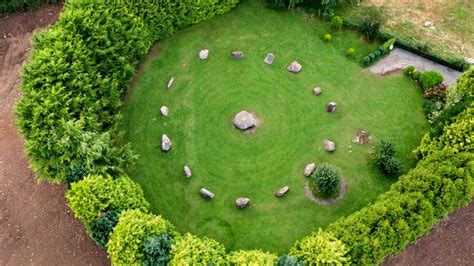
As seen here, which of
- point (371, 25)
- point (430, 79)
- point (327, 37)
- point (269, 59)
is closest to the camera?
point (430, 79)

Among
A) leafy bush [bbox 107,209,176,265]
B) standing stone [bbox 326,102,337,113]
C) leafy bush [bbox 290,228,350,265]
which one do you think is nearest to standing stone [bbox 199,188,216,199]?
leafy bush [bbox 107,209,176,265]

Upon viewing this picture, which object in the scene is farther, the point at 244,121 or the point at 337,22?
the point at 337,22

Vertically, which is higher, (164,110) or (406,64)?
(164,110)

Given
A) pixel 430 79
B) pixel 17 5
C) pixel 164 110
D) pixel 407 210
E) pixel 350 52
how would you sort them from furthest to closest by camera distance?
1. pixel 17 5
2. pixel 350 52
3. pixel 430 79
4. pixel 164 110
5. pixel 407 210

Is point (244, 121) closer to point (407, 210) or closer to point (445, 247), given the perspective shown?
point (407, 210)

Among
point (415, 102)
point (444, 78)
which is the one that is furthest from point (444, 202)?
point (444, 78)

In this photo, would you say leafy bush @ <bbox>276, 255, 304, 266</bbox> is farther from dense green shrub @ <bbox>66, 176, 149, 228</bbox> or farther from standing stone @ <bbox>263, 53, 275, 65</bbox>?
standing stone @ <bbox>263, 53, 275, 65</bbox>

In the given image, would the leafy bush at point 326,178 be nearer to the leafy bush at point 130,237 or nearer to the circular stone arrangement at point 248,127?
the circular stone arrangement at point 248,127

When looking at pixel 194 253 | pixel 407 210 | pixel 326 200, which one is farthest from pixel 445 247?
pixel 194 253
